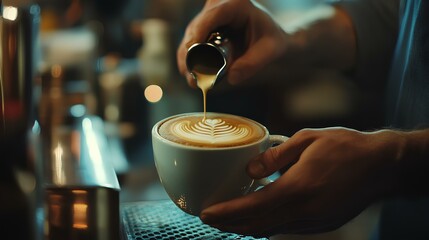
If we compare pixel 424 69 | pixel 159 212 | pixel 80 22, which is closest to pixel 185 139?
pixel 159 212

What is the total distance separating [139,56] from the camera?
1.84 m

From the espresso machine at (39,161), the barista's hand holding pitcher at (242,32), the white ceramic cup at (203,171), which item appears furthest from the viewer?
the barista's hand holding pitcher at (242,32)

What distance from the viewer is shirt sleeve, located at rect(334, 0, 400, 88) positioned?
1.22 m

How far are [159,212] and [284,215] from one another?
18 centimetres

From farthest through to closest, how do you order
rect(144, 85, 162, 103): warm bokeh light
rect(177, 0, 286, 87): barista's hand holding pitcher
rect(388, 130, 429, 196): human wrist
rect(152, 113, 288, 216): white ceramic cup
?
rect(144, 85, 162, 103): warm bokeh light
rect(177, 0, 286, 87): barista's hand holding pitcher
rect(388, 130, 429, 196): human wrist
rect(152, 113, 288, 216): white ceramic cup

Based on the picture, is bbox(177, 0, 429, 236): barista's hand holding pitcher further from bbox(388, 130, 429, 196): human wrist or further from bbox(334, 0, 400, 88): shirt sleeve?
bbox(334, 0, 400, 88): shirt sleeve

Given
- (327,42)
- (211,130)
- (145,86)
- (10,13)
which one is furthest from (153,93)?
(10,13)

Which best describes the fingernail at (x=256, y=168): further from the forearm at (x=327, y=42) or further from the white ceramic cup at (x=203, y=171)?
the forearm at (x=327, y=42)

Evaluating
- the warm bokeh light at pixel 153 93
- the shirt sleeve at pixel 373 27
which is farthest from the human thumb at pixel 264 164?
the warm bokeh light at pixel 153 93

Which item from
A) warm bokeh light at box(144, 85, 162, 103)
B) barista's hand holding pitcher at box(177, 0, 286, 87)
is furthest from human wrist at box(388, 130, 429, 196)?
warm bokeh light at box(144, 85, 162, 103)

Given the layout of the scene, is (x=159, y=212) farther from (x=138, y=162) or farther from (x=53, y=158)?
(x=138, y=162)

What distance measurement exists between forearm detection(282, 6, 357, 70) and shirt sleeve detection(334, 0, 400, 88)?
22 millimetres

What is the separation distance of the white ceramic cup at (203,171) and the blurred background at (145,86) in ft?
1.03

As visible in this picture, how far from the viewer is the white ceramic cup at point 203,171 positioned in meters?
0.70
